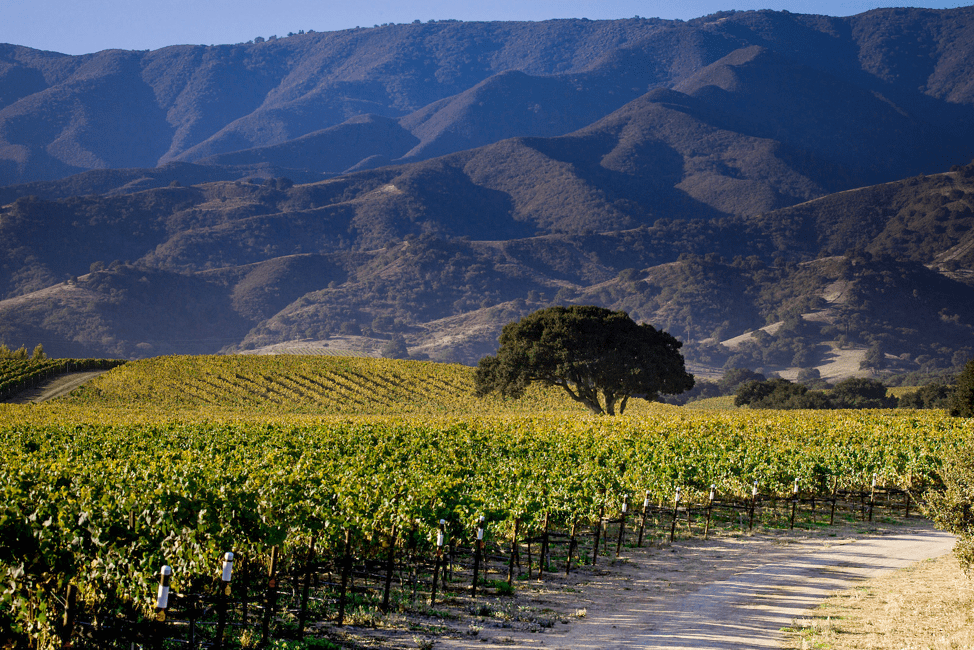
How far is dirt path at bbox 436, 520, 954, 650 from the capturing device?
11.6m

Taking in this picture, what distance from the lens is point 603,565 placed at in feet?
53.6

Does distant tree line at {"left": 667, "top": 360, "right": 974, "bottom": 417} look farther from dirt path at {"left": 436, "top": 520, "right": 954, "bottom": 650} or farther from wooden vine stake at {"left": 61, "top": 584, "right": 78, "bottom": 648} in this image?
wooden vine stake at {"left": 61, "top": 584, "right": 78, "bottom": 648}

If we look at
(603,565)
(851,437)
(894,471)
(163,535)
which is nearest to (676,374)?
(851,437)

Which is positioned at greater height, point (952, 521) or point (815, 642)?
point (952, 521)

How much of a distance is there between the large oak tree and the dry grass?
31536mm

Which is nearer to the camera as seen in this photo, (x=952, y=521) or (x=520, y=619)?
(x=520, y=619)

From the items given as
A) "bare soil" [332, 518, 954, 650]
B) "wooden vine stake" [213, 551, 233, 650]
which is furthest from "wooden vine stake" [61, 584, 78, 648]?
"bare soil" [332, 518, 954, 650]

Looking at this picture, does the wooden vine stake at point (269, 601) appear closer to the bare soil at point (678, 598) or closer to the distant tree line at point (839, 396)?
the bare soil at point (678, 598)

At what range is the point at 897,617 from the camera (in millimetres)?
12211

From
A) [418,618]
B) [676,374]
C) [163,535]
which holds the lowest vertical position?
[418,618]

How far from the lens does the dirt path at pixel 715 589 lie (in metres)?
11.6

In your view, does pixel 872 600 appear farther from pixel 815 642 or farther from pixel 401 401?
pixel 401 401

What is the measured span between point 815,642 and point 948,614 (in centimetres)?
264

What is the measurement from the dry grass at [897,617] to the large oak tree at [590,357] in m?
31.5
